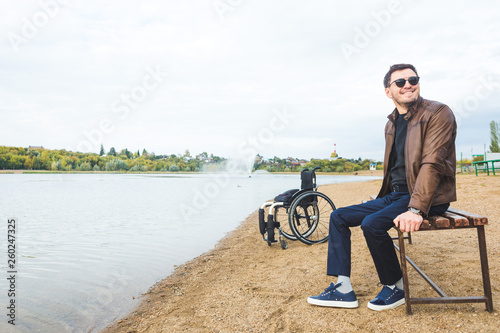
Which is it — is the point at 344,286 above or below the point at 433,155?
below

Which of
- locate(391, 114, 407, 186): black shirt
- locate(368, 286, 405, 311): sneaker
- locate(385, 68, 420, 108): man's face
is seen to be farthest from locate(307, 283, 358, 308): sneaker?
locate(385, 68, 420, 108): man's face

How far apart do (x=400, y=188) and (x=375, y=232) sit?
533mm

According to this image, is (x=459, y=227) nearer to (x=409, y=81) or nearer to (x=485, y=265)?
(x=485, y=265)

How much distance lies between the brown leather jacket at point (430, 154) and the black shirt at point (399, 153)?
189 mm

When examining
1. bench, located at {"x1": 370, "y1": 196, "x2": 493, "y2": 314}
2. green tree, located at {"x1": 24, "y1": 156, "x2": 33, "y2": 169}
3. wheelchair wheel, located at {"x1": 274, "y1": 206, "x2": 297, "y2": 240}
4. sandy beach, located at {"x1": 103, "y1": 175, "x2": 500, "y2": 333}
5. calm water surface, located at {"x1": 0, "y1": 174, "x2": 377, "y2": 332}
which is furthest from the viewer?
green tree, located at {"x1": 24, "y1": 156, "x2": 33, "y2": 169}

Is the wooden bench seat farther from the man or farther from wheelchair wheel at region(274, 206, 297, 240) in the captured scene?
wheelchair wheel at region(274, 206, 297, 240)

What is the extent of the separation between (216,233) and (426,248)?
4.71 metres

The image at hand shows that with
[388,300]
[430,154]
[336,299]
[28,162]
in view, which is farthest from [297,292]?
[28,162]

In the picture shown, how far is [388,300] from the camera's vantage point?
8.96ft

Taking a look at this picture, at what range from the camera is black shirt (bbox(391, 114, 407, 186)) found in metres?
2.91

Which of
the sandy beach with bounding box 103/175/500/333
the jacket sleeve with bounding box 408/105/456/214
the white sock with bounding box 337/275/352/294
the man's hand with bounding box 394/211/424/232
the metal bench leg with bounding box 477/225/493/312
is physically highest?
the jacket sleeve with bounding box 408/105/456/214

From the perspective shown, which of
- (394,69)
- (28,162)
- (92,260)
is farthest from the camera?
(28,162)

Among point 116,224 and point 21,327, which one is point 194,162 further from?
point 21,327

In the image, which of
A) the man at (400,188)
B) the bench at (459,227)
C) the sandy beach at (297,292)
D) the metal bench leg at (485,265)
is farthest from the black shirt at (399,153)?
the sandy beach at (297,292)
